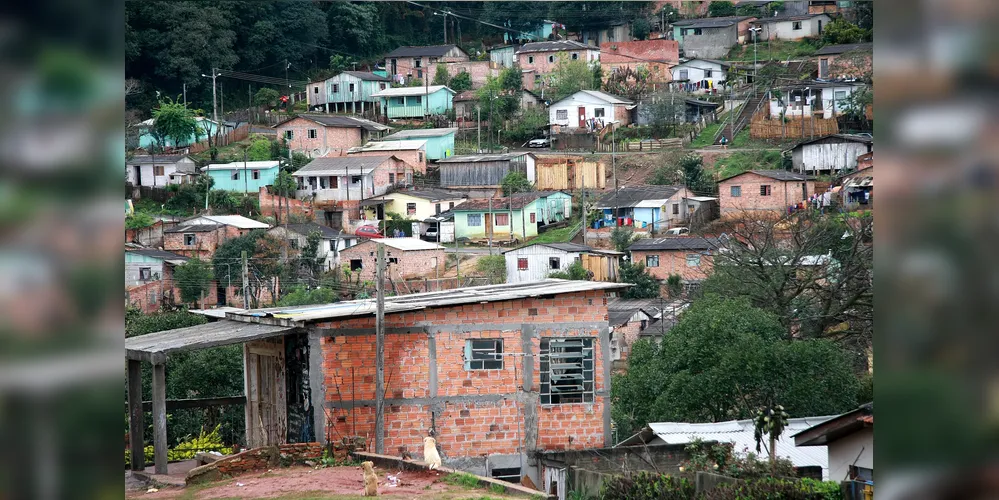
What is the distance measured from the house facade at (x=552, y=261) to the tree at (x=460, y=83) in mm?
7686

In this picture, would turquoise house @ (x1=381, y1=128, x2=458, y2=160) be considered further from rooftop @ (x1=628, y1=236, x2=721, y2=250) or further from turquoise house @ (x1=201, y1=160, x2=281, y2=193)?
rooftop @ (x1=628, y1=236, x2=721, y2=250)

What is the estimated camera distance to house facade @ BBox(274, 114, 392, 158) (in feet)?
61.9

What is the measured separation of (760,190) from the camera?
16078 mm

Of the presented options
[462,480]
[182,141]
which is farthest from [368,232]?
[462,480]

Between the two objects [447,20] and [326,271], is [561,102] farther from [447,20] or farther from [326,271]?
[326,271]

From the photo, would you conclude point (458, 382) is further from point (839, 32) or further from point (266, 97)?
point (839, 32)

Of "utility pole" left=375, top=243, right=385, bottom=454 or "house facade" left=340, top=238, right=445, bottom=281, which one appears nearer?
"utility pole" left=375, top=243, right=385, bottom=454

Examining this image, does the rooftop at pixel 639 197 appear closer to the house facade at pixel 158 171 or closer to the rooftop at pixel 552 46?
the rooftop at pixel 552 46

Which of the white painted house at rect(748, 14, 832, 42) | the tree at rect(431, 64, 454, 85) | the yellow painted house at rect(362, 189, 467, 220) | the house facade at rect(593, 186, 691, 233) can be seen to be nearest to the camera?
the house facade at rect(593, 186, 691, 233)

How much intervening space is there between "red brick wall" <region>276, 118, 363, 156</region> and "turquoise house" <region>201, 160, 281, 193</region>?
42.8 inches

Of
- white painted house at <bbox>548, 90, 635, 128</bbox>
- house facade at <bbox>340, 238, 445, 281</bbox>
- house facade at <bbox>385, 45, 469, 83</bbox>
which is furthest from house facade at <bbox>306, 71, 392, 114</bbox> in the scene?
house facade at <bbox>340, 238, 445, 281</bbox>
